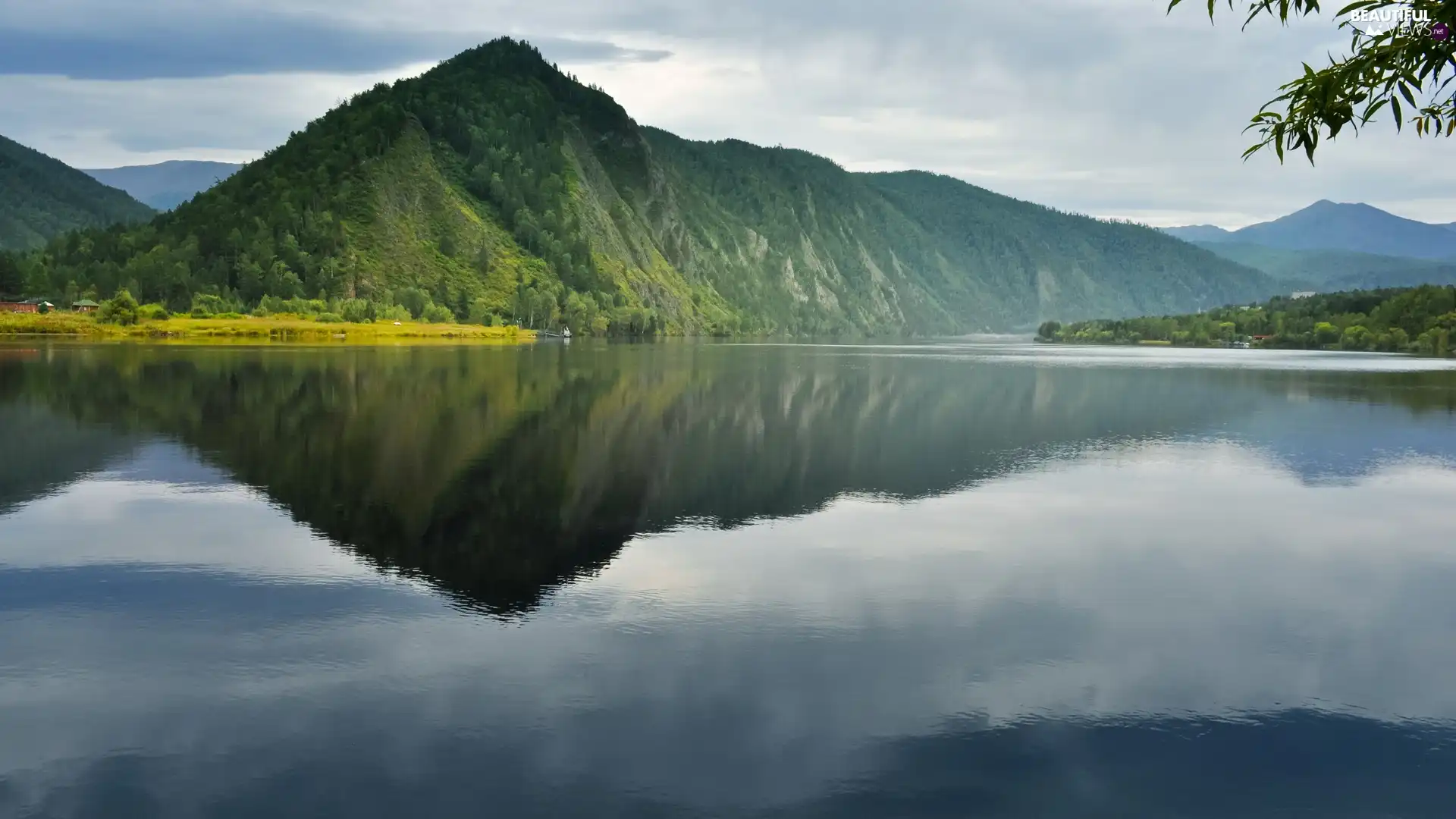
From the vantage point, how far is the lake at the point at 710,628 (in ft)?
46.7

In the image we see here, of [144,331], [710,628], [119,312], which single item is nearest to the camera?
[710,628]

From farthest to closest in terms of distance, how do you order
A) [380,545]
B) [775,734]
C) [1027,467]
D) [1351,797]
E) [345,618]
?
[1027,467] → [380,545] → [345,618] → [775,734] → [1351,797]

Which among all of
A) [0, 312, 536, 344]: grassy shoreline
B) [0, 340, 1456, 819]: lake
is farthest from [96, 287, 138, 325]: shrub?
[0, 340, 1456, 819]: lake

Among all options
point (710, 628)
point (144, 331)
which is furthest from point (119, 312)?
point (710, 628)

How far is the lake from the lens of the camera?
46.7 feet

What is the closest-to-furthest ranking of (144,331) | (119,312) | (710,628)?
(710,628) → (144,331) → (119,312)

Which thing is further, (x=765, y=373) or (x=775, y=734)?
(x=765, y=373)

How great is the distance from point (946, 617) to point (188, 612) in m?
15.0

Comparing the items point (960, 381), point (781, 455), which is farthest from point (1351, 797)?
point (960, 381)

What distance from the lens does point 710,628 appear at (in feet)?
67.8

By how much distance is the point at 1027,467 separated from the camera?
4481 cm

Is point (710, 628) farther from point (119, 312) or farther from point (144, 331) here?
point (119, 312)

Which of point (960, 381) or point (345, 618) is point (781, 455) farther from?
point (960, 381)

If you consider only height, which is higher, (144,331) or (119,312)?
(119,312)
